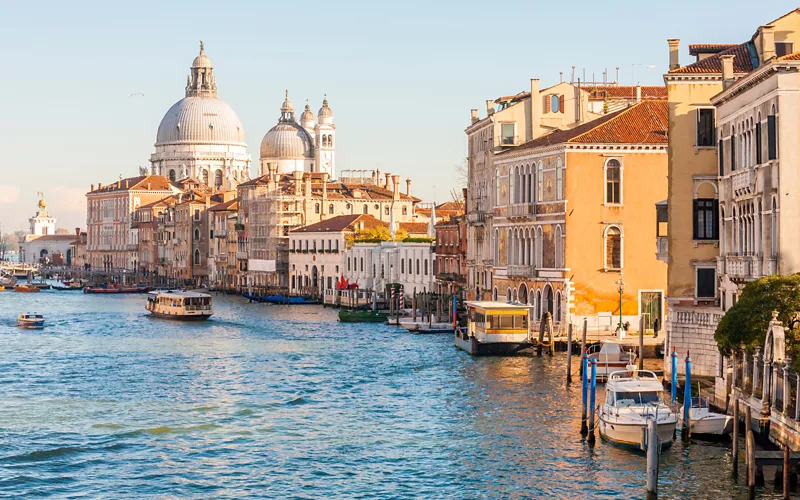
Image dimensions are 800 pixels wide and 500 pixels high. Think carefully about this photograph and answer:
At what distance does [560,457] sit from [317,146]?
97.4 meters

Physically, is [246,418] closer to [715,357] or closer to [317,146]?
[715,357]

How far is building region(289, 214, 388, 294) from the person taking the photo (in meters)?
71.6

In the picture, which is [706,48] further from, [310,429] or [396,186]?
[396,186]

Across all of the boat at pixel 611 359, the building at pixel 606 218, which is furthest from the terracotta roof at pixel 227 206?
the boat at pixel 611 359

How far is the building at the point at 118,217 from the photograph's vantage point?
4721 inches

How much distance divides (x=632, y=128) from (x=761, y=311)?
18499 mm

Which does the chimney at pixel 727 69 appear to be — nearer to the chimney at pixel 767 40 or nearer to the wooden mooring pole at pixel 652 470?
the chimney at pixel 767 40

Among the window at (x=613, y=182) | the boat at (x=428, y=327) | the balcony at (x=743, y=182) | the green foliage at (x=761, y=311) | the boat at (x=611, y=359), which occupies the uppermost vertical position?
the window at (x=613, y=182)

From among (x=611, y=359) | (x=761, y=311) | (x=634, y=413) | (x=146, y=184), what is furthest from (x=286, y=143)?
(x=761, y=311)

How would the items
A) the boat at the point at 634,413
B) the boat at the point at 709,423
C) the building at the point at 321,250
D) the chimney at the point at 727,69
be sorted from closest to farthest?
the boat at the point at 634,413 < the boat at the point at 709,423 < the chimney at the point at 727,69 < the building at the point at 321,250

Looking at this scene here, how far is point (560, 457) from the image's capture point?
20.1 m

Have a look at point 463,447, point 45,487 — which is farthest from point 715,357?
point 45,487

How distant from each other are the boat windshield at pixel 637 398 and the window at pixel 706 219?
21.2 ft

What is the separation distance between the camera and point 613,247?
37.4 metres
